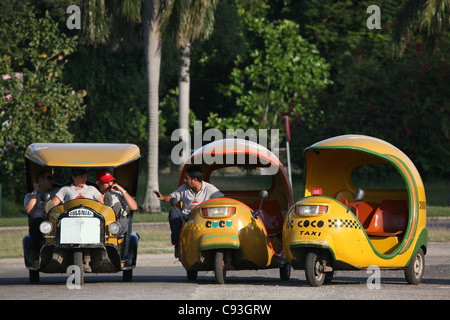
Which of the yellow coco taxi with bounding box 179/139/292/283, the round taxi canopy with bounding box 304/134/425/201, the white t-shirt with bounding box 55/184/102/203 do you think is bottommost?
the yellow coco taxi with bounding box 179/139/292/283

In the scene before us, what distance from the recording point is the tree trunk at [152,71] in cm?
2756

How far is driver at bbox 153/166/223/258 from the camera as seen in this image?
13414 mm

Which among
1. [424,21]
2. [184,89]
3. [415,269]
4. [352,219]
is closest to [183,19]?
[424,21]

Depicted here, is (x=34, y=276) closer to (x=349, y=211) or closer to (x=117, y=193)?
(x=117, y=193)

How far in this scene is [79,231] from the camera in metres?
12.2

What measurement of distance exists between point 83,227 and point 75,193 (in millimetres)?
842

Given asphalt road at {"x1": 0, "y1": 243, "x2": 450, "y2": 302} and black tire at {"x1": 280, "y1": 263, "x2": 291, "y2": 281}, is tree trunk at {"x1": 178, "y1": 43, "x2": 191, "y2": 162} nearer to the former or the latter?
asphalt road at {"x1": 0, "y1": 243, "x2": 450, "y2": 302}

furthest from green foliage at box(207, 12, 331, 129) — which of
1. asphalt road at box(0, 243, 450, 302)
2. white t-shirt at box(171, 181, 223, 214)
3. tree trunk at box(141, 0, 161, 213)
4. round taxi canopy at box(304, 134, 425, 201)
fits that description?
white t-shirt at box(171, 181, 223, 214)

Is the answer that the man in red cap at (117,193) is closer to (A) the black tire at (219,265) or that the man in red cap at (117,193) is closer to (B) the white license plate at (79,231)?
(B) the white license plate at (79,231)

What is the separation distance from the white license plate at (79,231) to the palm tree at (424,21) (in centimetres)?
1731

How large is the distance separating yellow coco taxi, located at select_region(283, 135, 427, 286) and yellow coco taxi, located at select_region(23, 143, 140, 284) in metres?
2.12

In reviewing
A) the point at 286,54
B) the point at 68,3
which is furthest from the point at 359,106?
the point at 68,3

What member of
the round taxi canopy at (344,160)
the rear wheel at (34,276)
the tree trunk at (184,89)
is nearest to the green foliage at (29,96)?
the tree trunk at (184,89)
